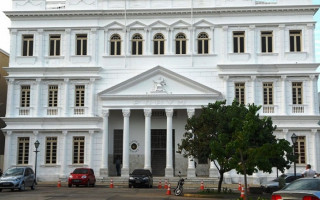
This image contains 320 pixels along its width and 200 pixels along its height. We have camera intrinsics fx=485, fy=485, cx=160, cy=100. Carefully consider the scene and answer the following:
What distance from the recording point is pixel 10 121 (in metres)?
45.3

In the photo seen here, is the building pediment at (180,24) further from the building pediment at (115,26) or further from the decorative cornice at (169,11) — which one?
the building pediment at (115,26)

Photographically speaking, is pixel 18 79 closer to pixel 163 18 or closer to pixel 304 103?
pixel 163 18

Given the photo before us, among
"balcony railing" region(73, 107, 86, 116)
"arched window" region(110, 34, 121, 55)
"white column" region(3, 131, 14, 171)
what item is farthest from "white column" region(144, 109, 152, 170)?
"white column" region(3, 131, 14, 171)

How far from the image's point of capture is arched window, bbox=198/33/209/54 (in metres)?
46.0

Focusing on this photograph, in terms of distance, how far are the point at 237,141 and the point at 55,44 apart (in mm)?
29361

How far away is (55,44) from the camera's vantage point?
46969mm

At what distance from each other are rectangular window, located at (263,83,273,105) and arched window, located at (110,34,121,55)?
14.2m

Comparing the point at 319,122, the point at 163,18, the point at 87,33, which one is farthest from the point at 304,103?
the point at 87,33

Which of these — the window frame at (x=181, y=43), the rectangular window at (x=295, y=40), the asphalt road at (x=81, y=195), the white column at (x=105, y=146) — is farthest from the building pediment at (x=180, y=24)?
the asphalt road at (x=81, y=195)

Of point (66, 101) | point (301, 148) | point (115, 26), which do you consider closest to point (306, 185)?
point (301, 148)

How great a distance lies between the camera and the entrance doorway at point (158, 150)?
150 ft

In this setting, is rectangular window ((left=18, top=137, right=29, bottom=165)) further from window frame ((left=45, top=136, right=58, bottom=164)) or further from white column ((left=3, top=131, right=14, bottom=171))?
window frame ((left=45, top=136, right=58, bottom=164))

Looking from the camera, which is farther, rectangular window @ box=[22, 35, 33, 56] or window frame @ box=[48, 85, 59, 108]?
rectangular window @ box=[22, 35, 33, 56]

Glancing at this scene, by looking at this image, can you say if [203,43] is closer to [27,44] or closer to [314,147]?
[314,147]
